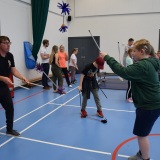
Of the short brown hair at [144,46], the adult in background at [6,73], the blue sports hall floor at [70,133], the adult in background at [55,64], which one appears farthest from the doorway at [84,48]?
the short brown hair at [144,46]

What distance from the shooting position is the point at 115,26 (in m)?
10.1

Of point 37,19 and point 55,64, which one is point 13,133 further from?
point 37,19

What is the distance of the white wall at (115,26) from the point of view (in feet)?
31.5

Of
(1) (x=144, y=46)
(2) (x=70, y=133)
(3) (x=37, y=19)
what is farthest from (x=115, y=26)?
(1) (x=144, y=46)

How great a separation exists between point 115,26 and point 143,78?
8600mm

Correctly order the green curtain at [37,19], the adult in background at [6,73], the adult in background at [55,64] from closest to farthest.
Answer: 1. the adult in background at [6,73]
2. the adult in background at [55,64]
3. the green curtain at [37,19]

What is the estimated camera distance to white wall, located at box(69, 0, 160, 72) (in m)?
9.61

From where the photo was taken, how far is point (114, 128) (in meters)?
3.52

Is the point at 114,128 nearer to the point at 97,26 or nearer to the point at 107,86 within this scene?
the point at 107,86

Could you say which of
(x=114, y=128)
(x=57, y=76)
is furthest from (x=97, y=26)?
(x=114, y=128)

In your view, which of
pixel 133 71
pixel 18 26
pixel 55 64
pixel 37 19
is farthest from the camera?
pixel 37 19

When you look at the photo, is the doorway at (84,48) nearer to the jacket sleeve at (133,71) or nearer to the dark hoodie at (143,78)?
the dark hoodie at (143,78)

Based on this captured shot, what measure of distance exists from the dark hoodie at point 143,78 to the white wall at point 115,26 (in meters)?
7.91

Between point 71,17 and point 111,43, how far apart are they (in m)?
2.52
